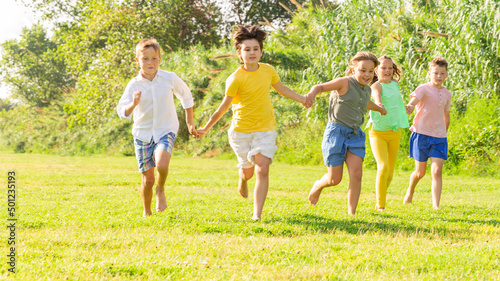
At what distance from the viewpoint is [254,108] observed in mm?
5594

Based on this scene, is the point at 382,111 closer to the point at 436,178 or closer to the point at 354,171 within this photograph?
the point at 354,171

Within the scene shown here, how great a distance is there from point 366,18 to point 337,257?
39.8 ft

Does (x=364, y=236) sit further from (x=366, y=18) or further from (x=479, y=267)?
(x=366, y=18)

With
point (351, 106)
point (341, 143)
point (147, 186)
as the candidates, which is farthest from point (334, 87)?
point (147, 186)

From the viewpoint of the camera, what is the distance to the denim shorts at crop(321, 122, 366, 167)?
5.79m

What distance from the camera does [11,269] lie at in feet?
11.1

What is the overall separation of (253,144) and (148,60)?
1.45 metres

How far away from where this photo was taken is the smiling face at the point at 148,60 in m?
5.69

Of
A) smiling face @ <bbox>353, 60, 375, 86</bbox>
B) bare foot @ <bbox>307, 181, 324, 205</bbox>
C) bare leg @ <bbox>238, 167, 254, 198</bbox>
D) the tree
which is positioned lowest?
bare foot @ <bbox>307, 181, 324, 205</bbox>

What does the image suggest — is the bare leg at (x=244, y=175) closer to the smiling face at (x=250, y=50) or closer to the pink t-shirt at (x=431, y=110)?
the smiling face at (x=250, y=50)

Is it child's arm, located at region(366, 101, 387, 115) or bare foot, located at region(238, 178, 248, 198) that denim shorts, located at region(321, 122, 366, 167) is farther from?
bare foot, located at region(238, 178, 248, 198)

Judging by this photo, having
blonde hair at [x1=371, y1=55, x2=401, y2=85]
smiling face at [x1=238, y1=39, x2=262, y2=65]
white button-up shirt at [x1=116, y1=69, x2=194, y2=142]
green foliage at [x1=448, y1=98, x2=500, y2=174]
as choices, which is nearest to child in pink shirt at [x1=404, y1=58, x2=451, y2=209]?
blonde hair at [x1=371, y1=55, x2=401, y2=85]

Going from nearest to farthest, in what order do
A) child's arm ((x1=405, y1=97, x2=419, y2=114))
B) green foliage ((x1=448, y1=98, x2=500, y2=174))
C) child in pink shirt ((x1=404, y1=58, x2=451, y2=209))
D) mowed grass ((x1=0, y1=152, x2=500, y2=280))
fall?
mowed grass ((x1=0, y1=152, x2=500, y2=280)) < child's arm ((x1=405, y1=97, x2=419, y2=114)) < child in pink shirt ((x1=404, y1=58, x2=451, y2=209)) < green foliage ((x1=448, y1=98, x2=500, y2=174))

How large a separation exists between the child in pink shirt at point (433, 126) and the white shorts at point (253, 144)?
2.33 meters
